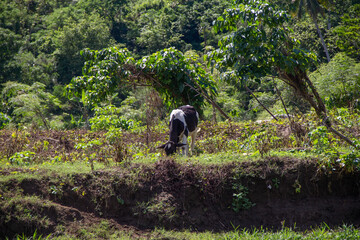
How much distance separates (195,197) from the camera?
300 inches

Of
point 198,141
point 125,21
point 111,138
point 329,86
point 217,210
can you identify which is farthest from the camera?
point 125,21

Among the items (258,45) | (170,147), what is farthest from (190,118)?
(258,45)

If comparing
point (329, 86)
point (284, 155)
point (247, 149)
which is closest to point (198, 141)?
point (247, 149)

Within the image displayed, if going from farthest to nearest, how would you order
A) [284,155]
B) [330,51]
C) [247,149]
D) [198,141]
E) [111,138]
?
[330,51], [198,141], [111,138], [247,149], [284,155]

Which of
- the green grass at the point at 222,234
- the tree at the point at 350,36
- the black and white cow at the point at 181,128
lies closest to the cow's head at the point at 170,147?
the black and white cow at the point at 181,128

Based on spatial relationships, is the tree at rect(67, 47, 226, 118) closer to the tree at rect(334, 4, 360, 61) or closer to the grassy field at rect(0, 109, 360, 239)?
the grassy field at rect(0, 109, 360, 239)

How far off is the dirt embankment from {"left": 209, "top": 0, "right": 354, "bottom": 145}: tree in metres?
1.94

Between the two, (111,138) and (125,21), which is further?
(125,21)

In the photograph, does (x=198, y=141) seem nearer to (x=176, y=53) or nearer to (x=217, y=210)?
(x=176, y=53)

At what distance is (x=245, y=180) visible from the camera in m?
7.78

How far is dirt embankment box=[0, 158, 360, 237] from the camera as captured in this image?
23.6 feet

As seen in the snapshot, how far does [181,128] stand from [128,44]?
46.4 metres

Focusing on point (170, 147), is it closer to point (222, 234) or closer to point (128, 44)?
point (222, 234)

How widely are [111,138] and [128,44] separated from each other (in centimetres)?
4606
